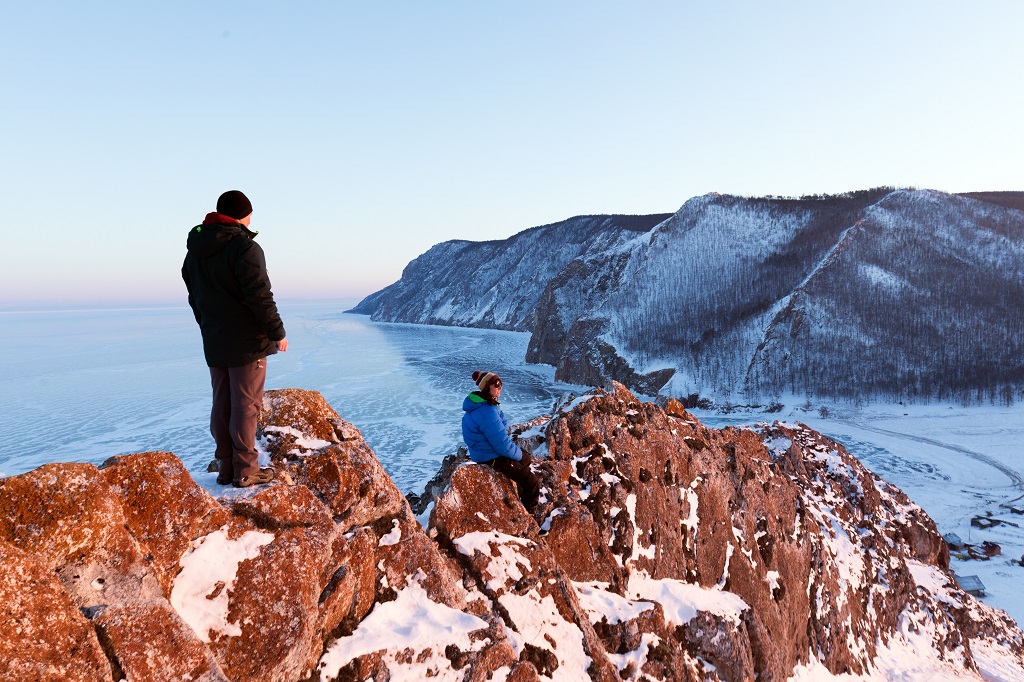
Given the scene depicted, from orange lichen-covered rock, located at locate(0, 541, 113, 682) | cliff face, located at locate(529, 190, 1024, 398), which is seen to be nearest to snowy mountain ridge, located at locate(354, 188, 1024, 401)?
cliff face, located at locate(529, 190, 1024, 398)

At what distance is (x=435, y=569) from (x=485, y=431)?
2.34 m

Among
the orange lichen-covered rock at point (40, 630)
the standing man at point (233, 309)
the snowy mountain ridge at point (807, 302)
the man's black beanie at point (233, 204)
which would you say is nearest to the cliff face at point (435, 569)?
the orange lichen-covered rock at point (40, 630)

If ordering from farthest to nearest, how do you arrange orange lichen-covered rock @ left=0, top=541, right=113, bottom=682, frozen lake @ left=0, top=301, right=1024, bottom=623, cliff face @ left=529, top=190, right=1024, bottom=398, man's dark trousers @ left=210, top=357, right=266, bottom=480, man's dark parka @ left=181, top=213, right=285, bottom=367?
cliff face @ left=529, top=190, right=1024, bottom=398 → frozen lake @ left=0, top=301, right=1024, bottom=623 → man's dark trousers @ left=210, top=357, right=266, bottom=480 → man's dark parka @ left=181, top=213, right=285, bottom=367 → orange lichen-covered rock @ left=0, top=541, right=113, bottom=682

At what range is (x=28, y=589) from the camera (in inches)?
131

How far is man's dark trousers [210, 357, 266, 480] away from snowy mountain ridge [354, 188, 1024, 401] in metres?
78.3

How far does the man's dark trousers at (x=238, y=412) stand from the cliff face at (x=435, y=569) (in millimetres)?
509

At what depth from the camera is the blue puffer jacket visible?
7.66 m

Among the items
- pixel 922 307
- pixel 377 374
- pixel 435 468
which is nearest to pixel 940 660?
pixel 435 468

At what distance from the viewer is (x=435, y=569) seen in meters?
6.15

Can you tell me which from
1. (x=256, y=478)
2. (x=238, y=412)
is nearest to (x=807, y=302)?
(x=256, y=478)

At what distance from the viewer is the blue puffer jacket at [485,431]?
7656 millimetres

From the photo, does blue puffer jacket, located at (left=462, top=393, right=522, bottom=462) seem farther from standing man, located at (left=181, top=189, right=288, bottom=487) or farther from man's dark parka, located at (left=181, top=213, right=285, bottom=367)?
man's dark parka, located at (left=181, top=213, right=285, bottom=367)

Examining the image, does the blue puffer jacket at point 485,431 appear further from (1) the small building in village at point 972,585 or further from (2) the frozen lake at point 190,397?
(1) the small building in village at point 972,585

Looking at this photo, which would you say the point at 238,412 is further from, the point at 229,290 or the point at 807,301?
the point at 807,301
